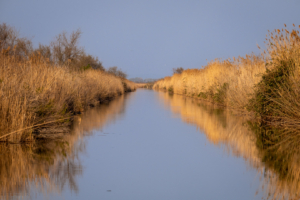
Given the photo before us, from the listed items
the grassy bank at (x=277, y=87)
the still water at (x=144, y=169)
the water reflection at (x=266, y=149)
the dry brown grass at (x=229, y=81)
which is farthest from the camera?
the dry brown grass at (x=229, y=81)

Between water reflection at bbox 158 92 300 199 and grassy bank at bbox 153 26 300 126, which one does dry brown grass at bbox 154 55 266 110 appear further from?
water reflection at bbox 158 92 300 199

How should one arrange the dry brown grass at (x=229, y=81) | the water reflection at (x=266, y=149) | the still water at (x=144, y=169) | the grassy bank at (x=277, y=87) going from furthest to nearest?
the dry brown grass at (x=229, y=81) → the grassy bank at (x=277, y=87) → the water reflection at (x=266, y=149) → the still water at (x=144, y=169)

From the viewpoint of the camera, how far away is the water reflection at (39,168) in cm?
421

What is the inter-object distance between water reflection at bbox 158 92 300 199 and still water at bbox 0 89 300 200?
0.02 meters

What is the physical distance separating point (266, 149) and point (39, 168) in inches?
194

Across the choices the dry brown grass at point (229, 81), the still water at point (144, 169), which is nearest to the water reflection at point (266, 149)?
the still water at point (144, 169)

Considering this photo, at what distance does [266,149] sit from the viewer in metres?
6.72

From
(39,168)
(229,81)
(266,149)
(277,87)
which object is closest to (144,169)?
(39,168)


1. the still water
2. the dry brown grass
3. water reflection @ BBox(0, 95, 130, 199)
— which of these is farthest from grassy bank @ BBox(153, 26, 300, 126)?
water reflection @ BBox(0, 95, 130, 199)

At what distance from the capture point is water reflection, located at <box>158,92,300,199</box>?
4492 mm

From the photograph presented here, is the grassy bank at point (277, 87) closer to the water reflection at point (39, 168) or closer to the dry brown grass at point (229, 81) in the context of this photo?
the dry brown grass at point (229, 81)

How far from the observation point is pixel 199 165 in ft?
18.2

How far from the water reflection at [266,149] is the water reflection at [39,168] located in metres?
3.12

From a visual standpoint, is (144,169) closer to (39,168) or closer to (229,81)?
(39,168)
